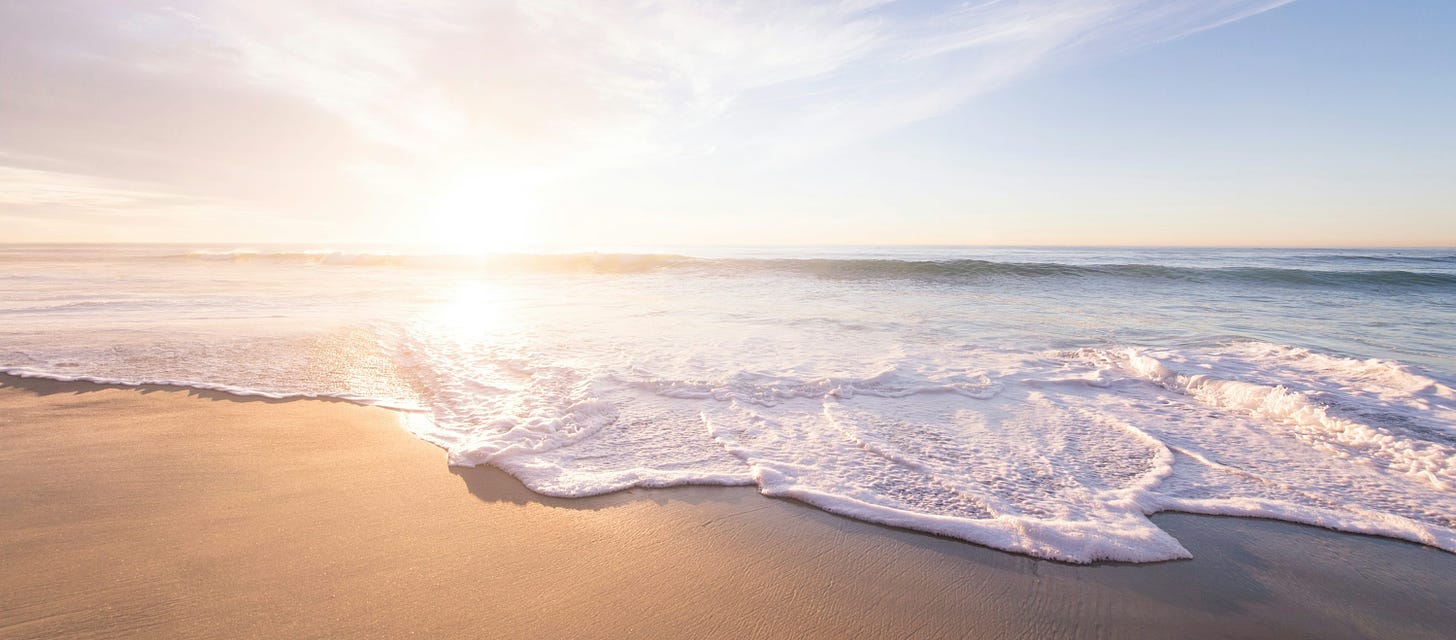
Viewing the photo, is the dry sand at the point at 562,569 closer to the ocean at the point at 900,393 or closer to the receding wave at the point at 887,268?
the ocean at the point at 900,393

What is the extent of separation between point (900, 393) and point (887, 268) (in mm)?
17363

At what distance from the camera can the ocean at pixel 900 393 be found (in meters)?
3.12

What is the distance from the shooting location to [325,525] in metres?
2.62

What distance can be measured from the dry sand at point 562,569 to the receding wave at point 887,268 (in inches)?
667

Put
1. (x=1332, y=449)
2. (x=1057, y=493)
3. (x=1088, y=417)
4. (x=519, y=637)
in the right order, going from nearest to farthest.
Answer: (x=519, y=637) → (x=1057, y=493) → (x=1332, y=449) → (x=1088, y=417)

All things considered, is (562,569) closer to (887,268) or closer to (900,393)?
(900,393)

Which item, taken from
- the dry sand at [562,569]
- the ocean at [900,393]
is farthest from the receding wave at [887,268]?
the dry sand at [562,569]

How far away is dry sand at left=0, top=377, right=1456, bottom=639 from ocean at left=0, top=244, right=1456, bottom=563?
0.78 feet

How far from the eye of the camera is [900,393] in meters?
4.95

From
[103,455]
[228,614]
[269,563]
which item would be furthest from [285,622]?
[103,455]

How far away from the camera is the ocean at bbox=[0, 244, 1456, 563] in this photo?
10.2 ft

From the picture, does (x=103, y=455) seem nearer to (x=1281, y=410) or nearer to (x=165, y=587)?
(x=165, y=587)

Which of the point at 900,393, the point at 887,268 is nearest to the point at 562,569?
the point at 900,393

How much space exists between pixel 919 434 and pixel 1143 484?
130 centimetres
